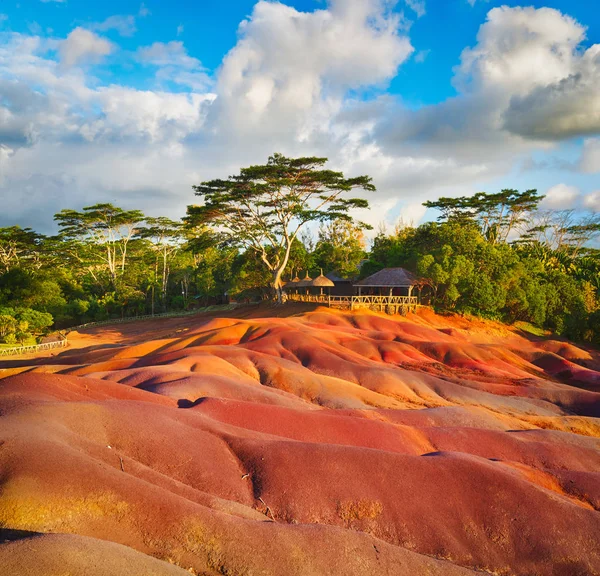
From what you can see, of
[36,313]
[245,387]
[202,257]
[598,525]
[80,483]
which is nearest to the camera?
[80,483]

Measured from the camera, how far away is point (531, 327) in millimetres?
50906

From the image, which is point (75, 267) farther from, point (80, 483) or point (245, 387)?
point (80, 483)

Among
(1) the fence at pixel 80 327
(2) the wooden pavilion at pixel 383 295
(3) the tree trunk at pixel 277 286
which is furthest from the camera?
(3) the tree trunk at pixel 277 286

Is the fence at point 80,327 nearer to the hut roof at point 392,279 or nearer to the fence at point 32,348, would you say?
the fence at point 32,348

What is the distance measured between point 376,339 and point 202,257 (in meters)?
49.8

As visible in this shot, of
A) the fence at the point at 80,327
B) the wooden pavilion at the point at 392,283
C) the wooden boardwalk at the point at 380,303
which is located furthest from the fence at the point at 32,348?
the wooden pavilion at the point at 392,283

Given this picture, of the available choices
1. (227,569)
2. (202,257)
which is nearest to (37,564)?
(227,569)

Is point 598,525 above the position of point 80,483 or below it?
below

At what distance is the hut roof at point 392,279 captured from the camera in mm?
49844

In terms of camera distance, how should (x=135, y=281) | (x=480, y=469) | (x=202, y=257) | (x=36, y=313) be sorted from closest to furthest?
1. (x=480, y=469)
2. (x=36, y=313)
3. (x=135, y=281)
4. (x=202, y=257)

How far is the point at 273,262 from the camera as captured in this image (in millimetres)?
60406

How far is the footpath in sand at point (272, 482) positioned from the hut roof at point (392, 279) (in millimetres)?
24918

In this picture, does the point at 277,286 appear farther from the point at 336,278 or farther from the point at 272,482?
the point at 272,482

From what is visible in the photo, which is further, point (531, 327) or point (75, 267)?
point (75, 267)
